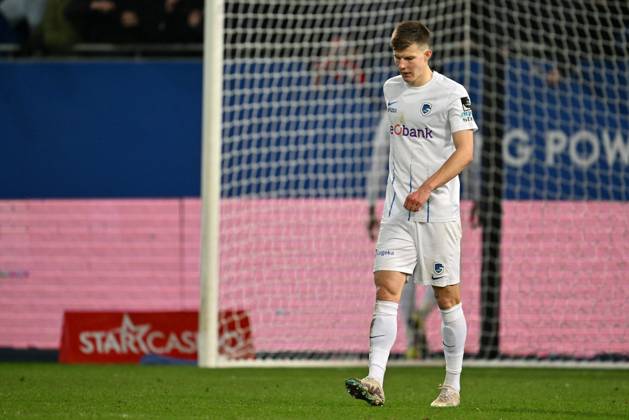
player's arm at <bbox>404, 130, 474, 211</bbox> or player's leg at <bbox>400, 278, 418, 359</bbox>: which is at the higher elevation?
player's arm at <bbox>404, 130, 474, 211</bbox>

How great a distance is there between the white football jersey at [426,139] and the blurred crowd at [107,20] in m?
6.55

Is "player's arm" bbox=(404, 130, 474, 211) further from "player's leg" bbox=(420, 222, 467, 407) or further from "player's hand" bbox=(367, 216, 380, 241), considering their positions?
"player's hand" bbox=(367, 216, 380, 241)

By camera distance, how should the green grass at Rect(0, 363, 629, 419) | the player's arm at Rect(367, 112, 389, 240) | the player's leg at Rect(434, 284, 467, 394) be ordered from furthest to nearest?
1. the player's arm at Rect(367, 112, 389, 240)
2. the player's leg at Rect(434, 284, 467, 394)
3. the green grass at Rect(0, 363, 629, 419)

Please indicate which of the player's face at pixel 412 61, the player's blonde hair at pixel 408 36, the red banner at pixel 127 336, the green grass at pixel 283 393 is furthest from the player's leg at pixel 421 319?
the player's blonde hair at pixel 408 36

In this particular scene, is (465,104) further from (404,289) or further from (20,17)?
(20,17)

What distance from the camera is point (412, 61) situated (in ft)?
19.1

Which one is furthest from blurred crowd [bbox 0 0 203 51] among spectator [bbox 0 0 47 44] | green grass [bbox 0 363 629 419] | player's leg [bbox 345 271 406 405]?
player's leg [bbox 345 271 406 405]

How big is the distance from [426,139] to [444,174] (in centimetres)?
23

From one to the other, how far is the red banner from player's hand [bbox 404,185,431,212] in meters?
4.57

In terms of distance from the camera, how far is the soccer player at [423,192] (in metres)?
5.80

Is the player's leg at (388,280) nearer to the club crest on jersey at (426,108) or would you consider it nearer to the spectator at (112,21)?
the club crest on jersey at (426,108)

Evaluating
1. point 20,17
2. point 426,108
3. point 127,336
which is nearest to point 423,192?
point 426,108

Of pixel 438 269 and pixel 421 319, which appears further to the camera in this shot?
pixel 421 319

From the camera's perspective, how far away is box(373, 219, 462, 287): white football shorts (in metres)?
5.89
